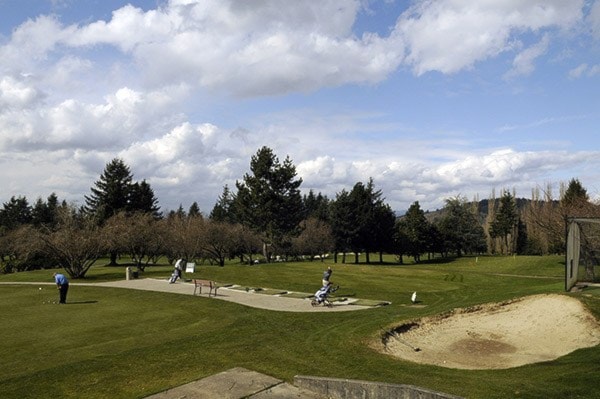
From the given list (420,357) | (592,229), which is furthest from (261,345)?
(592,229)

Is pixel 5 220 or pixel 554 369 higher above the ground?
pixel 5 220

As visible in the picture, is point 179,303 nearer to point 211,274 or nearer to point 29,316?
point 29,316

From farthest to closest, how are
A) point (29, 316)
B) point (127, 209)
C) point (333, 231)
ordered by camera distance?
point (333, 231) → point (127, 209) → point (29, 316)

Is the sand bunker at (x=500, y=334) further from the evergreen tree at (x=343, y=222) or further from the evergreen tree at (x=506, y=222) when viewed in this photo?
the evergreen tree at (x=506, y=222)

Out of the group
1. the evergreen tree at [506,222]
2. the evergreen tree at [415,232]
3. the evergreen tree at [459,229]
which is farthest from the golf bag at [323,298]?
the evergreen tree at [506,222]

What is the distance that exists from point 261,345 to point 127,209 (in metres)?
60.7

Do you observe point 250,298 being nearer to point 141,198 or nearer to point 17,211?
point 141,198

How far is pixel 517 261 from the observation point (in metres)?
64.2

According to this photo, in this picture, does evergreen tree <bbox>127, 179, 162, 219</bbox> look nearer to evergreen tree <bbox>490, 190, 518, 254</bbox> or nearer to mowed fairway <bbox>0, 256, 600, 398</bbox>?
mowed fairway <bbox>0, 256, 600, 398</bbox>

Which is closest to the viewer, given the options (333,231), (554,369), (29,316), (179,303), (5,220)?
(554,369)

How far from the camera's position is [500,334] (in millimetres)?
17469

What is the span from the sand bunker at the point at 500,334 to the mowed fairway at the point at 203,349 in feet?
2.83

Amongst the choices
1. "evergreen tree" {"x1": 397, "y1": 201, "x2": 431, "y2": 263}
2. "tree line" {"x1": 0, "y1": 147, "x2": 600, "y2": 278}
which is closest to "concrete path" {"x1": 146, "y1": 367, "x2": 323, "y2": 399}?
"tree line" {"x1": 0, "y1": 147, "x2": 600, "y2": 278}

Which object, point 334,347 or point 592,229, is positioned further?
point 592,229
